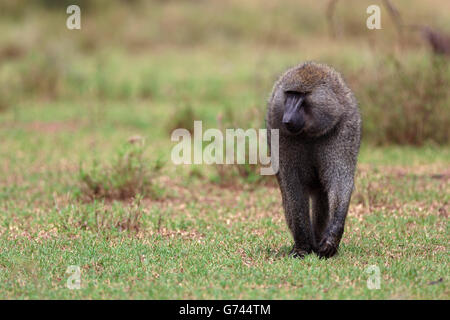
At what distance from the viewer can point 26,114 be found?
43.5 feet

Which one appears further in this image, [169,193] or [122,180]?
[169,193]

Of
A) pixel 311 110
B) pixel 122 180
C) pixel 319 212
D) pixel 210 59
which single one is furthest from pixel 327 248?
pixel 210 59

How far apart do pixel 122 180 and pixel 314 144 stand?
3.05 meters

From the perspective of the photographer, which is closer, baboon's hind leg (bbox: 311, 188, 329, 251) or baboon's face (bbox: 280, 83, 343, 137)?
baboon's face (bbox: 280, 83, 343, 137)

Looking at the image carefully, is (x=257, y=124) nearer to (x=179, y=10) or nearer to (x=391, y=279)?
(x=391, y=279)

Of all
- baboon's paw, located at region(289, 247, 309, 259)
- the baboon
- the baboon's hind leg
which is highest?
the baboon

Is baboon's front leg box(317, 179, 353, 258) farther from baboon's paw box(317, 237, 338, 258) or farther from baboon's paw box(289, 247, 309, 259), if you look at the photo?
baboon's paw box(289, 247, 309, 259)

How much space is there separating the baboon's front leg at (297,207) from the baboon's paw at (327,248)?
144 mm

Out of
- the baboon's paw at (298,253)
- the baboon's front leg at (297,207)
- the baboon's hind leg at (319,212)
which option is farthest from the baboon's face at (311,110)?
the baboon's paw at (298,253)

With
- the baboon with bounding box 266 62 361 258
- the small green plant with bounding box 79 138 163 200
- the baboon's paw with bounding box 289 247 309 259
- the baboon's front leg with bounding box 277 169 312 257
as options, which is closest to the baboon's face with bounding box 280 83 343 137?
the baboon with bounding box 266 62 361 258

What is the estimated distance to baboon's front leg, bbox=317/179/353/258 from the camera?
5527mm

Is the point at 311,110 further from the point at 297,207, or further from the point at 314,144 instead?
the point at 297,207

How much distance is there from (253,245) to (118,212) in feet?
4.89

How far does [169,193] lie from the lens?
845cm
